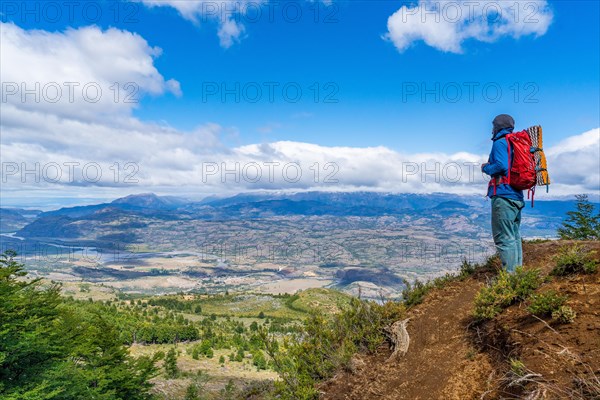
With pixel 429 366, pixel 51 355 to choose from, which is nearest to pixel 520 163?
pixel 429 366

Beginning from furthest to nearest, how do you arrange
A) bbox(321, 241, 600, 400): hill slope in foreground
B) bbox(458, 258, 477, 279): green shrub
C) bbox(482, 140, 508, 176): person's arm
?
1. bbox(458, 258, 477, 279): green shrub
2. bbox(482, 140, 508, 176): person's arm
3. bbox(321, 241, 600, 400): hill slope in foreground

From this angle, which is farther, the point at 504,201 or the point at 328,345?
the point at 328,345

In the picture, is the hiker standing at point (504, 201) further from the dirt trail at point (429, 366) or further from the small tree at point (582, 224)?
the small tree at point (582, 224)

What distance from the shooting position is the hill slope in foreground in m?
4.45

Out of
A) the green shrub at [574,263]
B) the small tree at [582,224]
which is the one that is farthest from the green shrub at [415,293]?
the small tree at [582,224]

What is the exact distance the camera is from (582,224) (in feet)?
110

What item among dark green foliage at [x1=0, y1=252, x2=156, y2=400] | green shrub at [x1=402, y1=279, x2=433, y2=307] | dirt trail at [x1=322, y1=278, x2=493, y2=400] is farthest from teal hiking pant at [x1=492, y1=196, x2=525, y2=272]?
dark green foliage at [x1=0, y1=252, x2=156, y2=400]

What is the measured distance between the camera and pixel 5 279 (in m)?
12.9

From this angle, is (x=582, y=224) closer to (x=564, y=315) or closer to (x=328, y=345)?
(x=328, y=345)

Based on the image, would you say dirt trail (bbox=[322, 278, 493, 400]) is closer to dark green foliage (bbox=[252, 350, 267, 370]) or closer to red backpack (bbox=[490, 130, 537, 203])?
red backpack (bbox=[490, 130, 537, 203])

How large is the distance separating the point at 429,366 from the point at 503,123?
18.3 feet

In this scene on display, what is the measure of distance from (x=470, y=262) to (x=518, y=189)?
3744 mm

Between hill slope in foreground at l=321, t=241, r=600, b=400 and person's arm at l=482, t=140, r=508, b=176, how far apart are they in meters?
2.44

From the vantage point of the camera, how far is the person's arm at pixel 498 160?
7765mm
